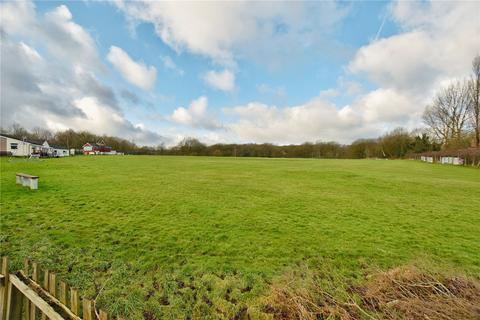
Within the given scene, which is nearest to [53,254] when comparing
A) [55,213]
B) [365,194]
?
[55,213]

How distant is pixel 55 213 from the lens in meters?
7.41

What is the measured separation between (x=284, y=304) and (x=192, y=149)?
112m

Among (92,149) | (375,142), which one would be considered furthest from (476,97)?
(92,149)

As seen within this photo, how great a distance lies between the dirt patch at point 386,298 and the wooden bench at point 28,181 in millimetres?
12911

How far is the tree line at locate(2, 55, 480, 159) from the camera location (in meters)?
50.2

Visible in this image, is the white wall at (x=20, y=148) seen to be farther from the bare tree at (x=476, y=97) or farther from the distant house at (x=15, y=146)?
the bare tree at (x=476, y=97)

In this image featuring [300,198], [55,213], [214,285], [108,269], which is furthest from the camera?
[300,198]

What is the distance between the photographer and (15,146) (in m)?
52.0

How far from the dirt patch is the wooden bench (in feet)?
42.4

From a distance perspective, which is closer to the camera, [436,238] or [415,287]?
[415,287]

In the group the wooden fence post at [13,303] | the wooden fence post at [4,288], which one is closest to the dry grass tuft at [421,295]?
the wooden fence post at [13,303]

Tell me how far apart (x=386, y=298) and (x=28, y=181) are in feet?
49.9

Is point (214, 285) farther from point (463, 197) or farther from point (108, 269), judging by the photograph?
point (463, 197)

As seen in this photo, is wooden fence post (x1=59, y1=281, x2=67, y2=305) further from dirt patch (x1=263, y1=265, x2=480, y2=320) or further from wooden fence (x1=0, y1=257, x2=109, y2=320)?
dirt patch (x1=263, y1=265, x2=480, y2=320)
